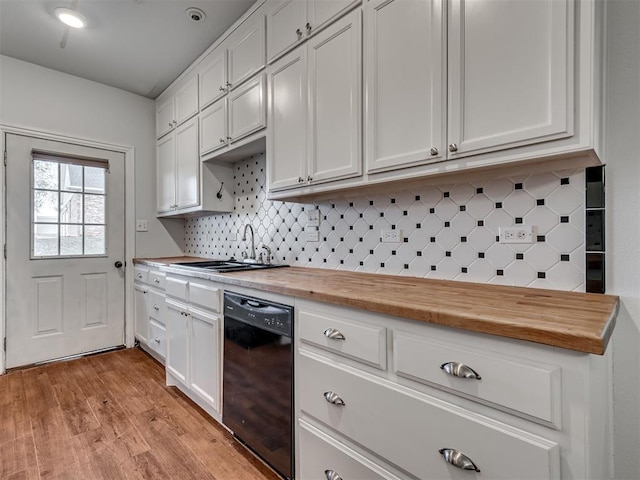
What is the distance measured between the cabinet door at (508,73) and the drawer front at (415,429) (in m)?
0.87

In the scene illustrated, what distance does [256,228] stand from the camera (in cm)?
270

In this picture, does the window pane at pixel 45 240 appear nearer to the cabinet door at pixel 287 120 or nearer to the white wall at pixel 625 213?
the cabinet door at pixel 287 120

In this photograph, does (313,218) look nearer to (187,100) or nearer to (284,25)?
(284,25)

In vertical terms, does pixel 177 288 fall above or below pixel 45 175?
below

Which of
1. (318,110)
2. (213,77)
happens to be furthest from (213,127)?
(318,110)

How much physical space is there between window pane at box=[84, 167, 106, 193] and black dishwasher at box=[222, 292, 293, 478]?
2.32 metres

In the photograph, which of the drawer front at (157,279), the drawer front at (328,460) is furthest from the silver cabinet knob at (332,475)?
the drawer front at (157,279)

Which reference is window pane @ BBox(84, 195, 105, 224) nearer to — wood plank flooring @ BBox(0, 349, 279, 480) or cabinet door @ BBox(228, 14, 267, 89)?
wood plank flooring @ BBox(0, 349, 279, 480)

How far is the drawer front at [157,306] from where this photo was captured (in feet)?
8.74

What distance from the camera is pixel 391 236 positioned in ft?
5.77

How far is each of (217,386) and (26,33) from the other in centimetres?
290

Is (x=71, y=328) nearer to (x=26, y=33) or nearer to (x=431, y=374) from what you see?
(x=26, y=33)

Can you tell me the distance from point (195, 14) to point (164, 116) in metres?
1.39

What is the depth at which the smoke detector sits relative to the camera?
2150 mm
